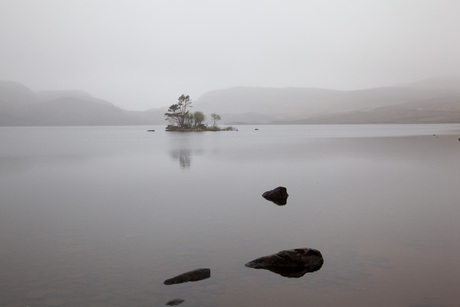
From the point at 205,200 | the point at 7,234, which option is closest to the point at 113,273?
the point at 7,234

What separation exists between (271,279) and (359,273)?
2.58m

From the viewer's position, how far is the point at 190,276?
1052 cm

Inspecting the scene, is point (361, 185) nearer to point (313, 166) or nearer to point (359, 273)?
point (313, 166)

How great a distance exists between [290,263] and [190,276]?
301 centimetres

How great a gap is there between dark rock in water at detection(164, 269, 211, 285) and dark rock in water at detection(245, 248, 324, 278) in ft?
4.84

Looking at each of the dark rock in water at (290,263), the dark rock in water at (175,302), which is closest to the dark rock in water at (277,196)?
the dark rock in water at (290,263)

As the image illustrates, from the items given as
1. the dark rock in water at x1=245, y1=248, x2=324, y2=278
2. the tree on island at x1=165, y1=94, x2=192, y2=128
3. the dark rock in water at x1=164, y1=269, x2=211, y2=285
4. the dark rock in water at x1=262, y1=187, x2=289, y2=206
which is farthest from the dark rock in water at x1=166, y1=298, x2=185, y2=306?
the tree on island at x1=165, y1=94, x2=192, y2=128

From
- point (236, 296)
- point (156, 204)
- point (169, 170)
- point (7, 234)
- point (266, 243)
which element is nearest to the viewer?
point (236, 296)

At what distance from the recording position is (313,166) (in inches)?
1561

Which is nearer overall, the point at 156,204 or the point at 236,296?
the point at 236,296

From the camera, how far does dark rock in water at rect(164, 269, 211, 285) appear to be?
10.3 m

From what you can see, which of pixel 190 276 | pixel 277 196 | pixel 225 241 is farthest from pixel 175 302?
pixel 277 196

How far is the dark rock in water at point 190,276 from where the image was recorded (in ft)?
A: 33.9

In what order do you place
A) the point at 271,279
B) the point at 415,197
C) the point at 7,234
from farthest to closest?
1. the point at 415,197
2. the point at 7,234
3. the point at 271,279
